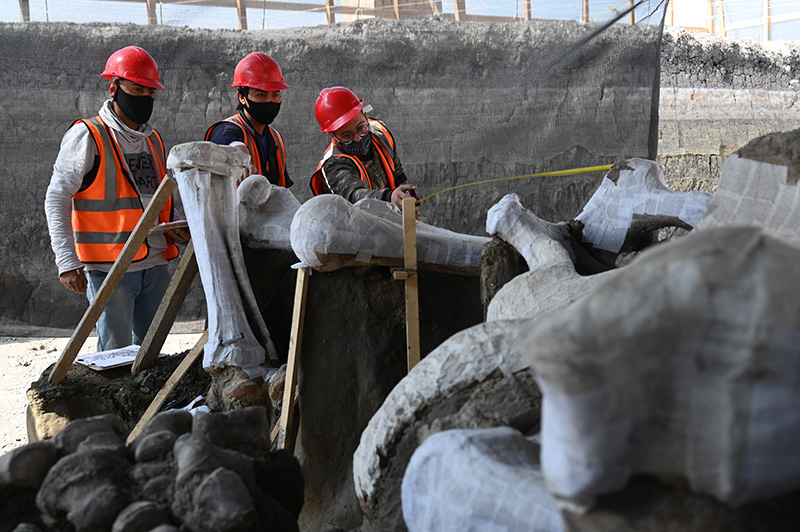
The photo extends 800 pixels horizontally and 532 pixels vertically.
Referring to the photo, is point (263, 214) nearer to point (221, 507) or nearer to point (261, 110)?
point (261, 110)

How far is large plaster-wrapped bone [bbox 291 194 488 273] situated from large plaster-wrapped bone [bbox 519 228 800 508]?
1.90m

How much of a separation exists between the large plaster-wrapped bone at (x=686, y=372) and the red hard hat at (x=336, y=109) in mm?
3208

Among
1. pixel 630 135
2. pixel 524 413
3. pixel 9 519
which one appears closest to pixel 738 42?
pixel 630 135

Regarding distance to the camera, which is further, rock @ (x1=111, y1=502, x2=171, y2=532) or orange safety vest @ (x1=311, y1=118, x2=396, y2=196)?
orange safety vest @ (x1=311, y1=118, x2=396, y2=196)


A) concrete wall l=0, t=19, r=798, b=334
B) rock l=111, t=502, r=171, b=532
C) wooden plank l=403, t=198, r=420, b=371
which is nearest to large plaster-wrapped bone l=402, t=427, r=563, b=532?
rock l=111, t=502, r=171, b=532

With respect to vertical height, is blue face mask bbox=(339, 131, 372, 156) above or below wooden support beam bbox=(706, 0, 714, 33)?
below

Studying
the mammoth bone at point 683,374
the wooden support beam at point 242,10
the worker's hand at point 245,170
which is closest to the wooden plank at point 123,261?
the worker's hand at point 245,170

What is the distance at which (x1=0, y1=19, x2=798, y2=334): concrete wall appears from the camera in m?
6.60

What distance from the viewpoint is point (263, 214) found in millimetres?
3338

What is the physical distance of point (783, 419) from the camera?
31.3 inches

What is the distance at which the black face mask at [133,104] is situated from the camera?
3.97m

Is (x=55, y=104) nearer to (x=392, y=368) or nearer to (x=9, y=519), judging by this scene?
(x=392, y=368)

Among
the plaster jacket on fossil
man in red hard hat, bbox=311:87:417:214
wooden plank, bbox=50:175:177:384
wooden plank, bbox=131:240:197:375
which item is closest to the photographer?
the plaster jacket on fossil

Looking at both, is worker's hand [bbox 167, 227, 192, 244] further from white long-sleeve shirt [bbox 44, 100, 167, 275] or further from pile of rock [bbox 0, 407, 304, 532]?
pile of rock [bbox 0, 407, 304, 532]
